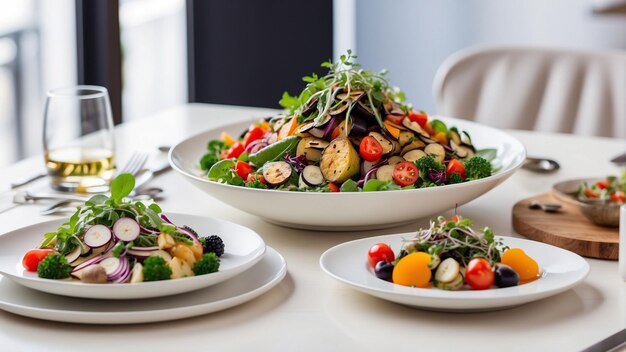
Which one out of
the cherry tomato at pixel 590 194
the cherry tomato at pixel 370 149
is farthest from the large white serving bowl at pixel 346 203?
the cherry tomato at pixel 590 194

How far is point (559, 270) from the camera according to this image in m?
1.20

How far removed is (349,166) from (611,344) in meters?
0.51

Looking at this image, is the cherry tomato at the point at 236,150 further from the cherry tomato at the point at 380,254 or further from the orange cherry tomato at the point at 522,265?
the orange cherry tomato at the point at 522,265

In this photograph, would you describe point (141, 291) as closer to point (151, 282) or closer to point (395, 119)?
point (151, 282)

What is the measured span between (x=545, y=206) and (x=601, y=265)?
0.24 m

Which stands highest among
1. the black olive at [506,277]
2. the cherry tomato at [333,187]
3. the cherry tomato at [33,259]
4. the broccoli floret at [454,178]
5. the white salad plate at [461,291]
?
the broccoli floret at [454,178]

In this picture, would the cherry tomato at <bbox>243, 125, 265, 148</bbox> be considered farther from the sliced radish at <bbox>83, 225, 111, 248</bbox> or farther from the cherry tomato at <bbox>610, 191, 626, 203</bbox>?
the cherry tomato at <bbox>610, 191, 626, 203</bbox>

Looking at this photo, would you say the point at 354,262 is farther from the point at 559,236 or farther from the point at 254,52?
the point at 254,52

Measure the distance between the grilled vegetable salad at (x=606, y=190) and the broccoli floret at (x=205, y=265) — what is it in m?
0.79

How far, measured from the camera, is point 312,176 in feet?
4.72

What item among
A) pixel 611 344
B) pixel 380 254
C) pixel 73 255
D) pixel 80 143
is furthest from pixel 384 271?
pixel 80 143

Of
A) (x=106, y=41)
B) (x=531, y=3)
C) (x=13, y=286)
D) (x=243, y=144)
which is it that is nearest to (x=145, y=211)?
(x=13, y=286)

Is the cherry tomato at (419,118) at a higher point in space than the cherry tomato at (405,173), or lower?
higher

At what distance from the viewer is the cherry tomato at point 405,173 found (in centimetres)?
142
